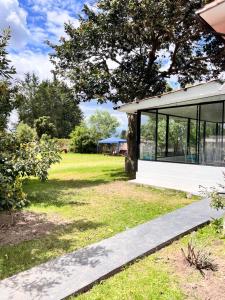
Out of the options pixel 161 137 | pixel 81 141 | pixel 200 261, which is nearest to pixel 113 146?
pixel 81 141

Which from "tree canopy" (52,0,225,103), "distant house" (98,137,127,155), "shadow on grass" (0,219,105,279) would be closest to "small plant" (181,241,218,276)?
"shadow on grass" (0,219,105,279)

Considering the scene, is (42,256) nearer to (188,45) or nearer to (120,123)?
(188,45)

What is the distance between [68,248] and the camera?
6.78 meters

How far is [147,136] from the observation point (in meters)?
16.9

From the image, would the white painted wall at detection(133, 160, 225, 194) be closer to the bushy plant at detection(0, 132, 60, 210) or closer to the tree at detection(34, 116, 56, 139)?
the bushy plant at detection(0, 132, 60, 210)

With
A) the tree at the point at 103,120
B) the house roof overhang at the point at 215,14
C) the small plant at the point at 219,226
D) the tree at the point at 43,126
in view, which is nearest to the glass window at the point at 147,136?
the small plant at the point at 219,226

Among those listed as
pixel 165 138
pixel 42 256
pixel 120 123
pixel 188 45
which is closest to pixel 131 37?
pixel 188 45

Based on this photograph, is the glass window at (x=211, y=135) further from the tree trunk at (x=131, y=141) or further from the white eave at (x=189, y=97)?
the tree trunk at (x=131, y=141)

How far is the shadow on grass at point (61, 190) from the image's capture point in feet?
38.7

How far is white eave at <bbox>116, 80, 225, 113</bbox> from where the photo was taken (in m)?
12.8

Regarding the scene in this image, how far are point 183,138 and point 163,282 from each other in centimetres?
1163

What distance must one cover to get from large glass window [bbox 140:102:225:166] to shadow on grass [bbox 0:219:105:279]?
297 inches

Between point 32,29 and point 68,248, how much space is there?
34.4 ft

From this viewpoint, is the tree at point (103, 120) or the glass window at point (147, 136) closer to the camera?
the glass window at point (147, 136)
